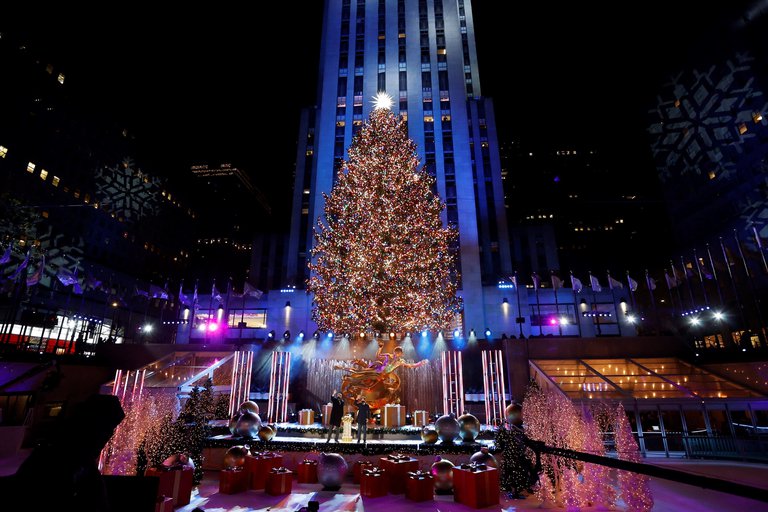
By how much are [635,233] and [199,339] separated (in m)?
68.9

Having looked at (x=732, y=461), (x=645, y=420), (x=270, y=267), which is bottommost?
(x=732, y=461)

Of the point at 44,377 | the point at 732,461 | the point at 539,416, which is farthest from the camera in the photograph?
the point at 44,377

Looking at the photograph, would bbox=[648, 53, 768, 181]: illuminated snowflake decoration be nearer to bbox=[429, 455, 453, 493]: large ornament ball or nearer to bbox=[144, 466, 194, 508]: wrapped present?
bbox=[429, 455, 453, 493]: large ornament ball

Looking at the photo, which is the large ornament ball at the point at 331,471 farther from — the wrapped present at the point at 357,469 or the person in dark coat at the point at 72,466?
the person in dark coat at the point at 72,466

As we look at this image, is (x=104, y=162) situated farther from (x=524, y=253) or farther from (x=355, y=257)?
(x=524, y=253)

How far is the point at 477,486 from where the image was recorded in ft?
25.4

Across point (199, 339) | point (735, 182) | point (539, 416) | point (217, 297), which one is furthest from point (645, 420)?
point (199, 339)

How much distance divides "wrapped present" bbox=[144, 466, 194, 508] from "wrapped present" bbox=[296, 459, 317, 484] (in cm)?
273

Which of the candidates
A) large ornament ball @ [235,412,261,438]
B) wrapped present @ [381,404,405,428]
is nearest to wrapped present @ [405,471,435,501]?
large ornament ball @ [235,412,261,438]

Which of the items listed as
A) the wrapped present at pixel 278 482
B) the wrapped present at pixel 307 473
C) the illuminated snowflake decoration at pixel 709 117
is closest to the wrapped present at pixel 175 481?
the wrapped present at pixel 278 482

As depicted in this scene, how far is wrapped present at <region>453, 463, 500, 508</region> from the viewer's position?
305 inches

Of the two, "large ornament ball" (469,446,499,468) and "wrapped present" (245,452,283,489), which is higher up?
"large ornament ball" (469,446,499,468)

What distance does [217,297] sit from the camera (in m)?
32.6

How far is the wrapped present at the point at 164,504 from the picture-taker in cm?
632
